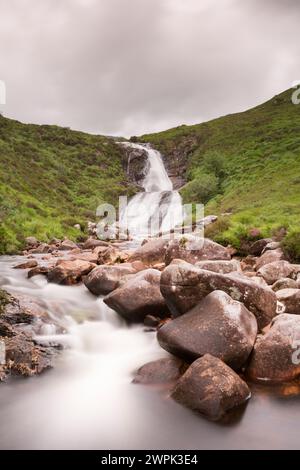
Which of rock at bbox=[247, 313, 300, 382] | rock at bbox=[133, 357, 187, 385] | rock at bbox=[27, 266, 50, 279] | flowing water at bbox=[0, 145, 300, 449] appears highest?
rock at bbox=[27, 266, 50, 279]

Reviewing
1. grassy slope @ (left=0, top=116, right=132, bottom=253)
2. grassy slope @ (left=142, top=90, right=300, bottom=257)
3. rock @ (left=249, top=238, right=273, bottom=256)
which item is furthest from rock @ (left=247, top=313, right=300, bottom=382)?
Result: grassy slope @ (left=0, top=116, right=132, bottom=253)

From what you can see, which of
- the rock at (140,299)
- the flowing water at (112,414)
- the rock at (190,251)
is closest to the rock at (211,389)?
the flowing water at (112,414)

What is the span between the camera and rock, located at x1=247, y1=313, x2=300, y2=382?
6484mm

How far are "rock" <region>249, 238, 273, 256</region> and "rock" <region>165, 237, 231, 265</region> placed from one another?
15.6 feet

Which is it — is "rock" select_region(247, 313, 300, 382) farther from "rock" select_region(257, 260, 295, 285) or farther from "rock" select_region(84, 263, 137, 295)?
"rock" select_region(84, 263, 137, 295)

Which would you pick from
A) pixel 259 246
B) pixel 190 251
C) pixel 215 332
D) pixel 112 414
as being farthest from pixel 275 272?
pixel 112 414

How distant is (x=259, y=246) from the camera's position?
717 inches

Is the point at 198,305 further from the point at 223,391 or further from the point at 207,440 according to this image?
the point at 207,440

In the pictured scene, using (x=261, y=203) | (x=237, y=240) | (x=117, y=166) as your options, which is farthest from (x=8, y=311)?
(x=117, y=166)

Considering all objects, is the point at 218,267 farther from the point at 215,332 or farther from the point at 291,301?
the point at 215,332

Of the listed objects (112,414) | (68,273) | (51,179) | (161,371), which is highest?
(51,179)

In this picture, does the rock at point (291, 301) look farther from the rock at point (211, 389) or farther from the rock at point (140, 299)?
the rock at point (211, 389)

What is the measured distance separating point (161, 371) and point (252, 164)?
49.8 m
